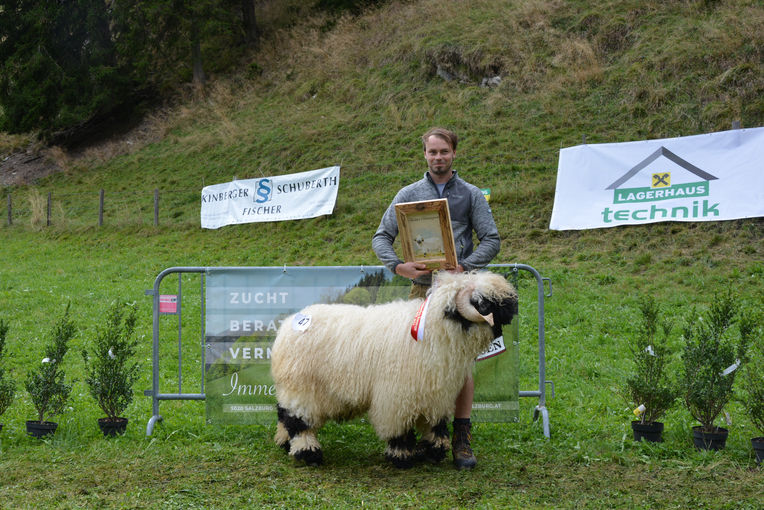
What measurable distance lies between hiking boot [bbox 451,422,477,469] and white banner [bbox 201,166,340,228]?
10.9 m

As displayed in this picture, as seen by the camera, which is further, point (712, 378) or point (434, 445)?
point (712, 378)

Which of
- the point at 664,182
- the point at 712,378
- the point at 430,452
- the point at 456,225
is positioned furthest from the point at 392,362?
the point at 664,182

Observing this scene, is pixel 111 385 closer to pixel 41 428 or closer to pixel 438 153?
pixel 41 428

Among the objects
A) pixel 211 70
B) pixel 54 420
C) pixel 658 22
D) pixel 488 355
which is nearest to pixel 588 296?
pixel 488 355

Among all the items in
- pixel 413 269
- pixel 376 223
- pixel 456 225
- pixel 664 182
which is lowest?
pixel 413 269

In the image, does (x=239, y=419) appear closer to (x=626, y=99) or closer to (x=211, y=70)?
(x=626, y=99)

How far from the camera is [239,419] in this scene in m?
5.59

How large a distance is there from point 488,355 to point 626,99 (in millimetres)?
12000

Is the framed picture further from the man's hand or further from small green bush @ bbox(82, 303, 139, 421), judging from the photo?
small green bush @ bbox(82, 303, 139, 421)

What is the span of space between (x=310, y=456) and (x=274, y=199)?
11945 millimetres

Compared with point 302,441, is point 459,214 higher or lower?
higher

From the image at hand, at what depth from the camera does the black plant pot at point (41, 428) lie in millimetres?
5375

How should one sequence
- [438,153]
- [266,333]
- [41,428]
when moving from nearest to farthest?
[438,153]
[41,428]
[266,333]

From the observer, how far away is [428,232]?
4348mm
